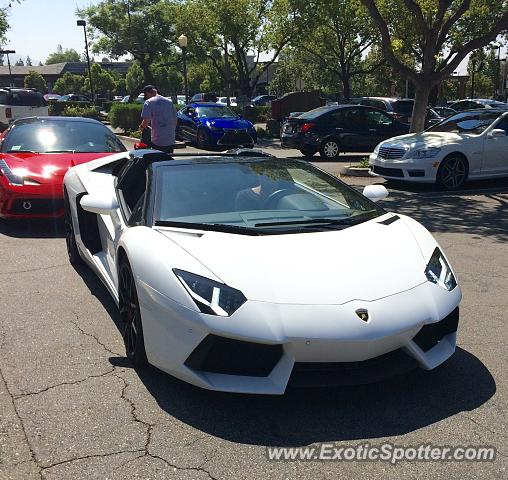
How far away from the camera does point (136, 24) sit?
4125cm

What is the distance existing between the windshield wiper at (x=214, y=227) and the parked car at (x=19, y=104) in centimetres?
1934

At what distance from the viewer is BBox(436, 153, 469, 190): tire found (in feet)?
34.4

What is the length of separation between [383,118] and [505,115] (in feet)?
19.7

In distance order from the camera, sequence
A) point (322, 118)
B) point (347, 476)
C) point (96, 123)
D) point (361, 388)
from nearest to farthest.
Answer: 1. point (347, 476)
2. point (361, 388)
3. point (96, 123)
4. point (322, 118)

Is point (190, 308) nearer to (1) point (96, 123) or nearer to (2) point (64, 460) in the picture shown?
(2) point (64, 460)

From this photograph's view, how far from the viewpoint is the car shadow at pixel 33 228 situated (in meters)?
7.41

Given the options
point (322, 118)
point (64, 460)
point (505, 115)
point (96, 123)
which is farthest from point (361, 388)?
point (322, 118)

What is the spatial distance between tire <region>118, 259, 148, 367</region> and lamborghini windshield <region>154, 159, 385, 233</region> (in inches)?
15.6

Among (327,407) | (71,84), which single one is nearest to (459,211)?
(327,407)

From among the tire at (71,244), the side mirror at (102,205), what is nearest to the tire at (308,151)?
the tire at (71,244)

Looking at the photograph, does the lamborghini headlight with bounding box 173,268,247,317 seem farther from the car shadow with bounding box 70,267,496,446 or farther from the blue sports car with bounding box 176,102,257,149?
the blue sports car with bounding box 176,102,257,149

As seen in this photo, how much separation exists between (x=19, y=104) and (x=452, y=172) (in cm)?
1668

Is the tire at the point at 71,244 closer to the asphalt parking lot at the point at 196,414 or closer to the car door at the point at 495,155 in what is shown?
the asphalt parking lot at the point at 196,414

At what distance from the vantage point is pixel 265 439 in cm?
282
